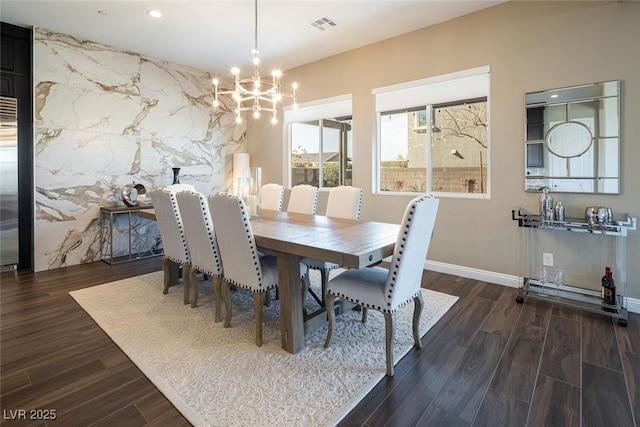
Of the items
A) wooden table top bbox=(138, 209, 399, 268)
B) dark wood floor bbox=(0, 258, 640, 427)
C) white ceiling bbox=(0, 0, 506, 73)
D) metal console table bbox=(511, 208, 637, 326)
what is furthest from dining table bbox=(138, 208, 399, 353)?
white ceiling bbox=(0, 0, 506, 73)

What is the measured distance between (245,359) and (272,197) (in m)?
2.29

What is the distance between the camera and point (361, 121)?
457 centimetres

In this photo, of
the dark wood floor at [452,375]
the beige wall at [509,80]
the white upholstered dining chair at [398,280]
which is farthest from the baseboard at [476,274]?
the white upholstered dining chair at [398,280]

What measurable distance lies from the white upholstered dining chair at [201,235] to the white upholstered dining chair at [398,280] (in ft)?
3.16

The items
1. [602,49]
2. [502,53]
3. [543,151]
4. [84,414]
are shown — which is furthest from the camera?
[502,53]

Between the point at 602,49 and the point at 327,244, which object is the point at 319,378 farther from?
the point at 602,49

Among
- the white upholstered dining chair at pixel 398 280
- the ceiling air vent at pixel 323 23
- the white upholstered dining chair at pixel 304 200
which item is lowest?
the white upholstered dining chair at pixel 398 280

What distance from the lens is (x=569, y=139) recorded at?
3012 millimetres

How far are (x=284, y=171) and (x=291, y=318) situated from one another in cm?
383

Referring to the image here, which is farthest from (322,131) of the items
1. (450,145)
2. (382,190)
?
(450,145)

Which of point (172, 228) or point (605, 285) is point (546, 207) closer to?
point (605, 285)

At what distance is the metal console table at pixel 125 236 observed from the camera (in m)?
4.50

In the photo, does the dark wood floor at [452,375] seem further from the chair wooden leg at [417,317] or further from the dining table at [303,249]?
the dining table at [303,249]

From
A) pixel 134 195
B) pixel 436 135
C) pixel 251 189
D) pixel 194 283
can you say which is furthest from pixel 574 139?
pixel 134 195
